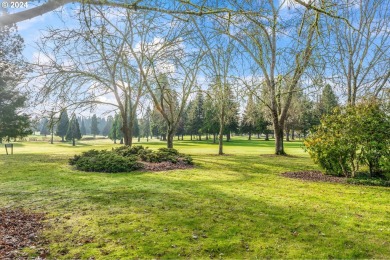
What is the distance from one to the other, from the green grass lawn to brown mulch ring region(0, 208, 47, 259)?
0.21m

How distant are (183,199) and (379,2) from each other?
18.5 meters

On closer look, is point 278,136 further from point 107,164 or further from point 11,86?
point 11,86

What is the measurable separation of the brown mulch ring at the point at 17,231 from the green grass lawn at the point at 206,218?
0.21 metres

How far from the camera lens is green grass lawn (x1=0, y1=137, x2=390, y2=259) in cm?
378

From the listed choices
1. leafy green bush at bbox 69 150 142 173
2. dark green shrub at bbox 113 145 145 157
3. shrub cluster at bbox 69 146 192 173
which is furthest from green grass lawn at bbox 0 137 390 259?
dark green shrub at bbox 113 145 145 157

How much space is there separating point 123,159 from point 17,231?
774 centimetres

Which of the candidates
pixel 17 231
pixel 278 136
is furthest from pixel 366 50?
pixel 17 231

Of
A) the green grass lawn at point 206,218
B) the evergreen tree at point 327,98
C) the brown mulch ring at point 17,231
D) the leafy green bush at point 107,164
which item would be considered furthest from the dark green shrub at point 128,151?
the evergreen tree at point 327,98

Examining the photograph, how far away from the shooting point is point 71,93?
16.1m

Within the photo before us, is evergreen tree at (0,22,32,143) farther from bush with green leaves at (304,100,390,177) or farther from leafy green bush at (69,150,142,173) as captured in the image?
bush with green leaves at (304,100,390,177)

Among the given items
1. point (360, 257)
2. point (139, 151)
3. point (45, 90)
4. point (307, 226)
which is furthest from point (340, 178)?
point (45, 90)

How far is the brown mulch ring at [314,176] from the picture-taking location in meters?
10.0

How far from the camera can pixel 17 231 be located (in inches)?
177

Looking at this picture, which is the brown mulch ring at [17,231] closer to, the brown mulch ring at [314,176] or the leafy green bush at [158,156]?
the leafy green bush at [158,156]
